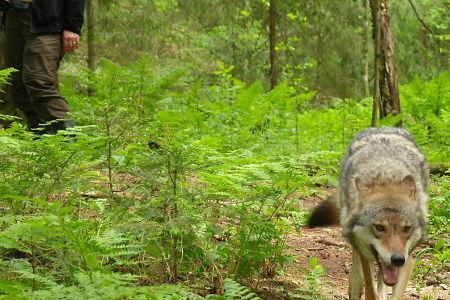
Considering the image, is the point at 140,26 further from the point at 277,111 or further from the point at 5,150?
the point at 5,150

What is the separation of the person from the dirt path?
3223mm

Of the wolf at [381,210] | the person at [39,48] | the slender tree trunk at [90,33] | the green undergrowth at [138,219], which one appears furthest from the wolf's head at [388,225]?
the slender tree trunk at [90,33]

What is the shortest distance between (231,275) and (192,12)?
13903 mm

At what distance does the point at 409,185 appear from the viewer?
4.91 meters

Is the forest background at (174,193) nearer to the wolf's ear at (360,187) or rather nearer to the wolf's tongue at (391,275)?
the wolf's ear at (360,187)

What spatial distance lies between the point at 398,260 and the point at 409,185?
0.83 meters

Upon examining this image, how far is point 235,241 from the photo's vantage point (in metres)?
4.48

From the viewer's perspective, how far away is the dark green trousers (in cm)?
788

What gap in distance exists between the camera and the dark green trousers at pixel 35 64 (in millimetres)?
7883

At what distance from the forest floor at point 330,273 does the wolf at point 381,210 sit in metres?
0.23

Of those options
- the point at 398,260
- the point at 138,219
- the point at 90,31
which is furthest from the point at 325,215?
the point at 90,31

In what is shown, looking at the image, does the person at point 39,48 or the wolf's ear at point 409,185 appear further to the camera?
the person at point 39,48

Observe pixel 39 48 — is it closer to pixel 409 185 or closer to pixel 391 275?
pixel 409 185

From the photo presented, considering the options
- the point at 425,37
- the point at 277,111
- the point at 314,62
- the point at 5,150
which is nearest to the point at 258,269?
the point at 5,150
